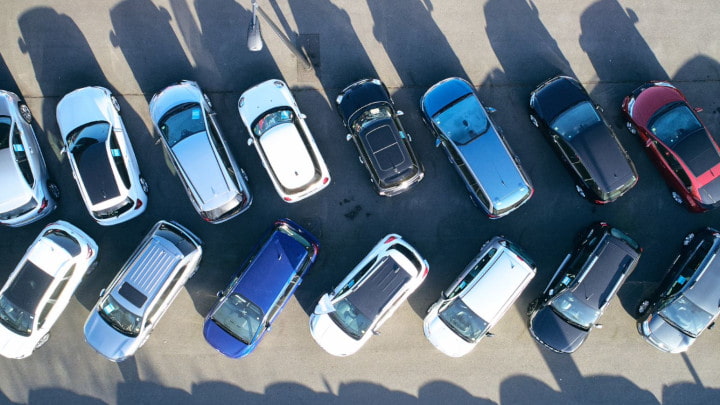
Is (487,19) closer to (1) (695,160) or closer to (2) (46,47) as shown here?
(1) (695,160)

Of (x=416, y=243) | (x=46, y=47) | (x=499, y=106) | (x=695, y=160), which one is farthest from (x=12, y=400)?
(x=695, y=160)

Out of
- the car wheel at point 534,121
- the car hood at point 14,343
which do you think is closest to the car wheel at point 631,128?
the car wheel at point 534,121

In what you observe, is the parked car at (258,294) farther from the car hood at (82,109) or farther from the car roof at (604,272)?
the car roof at (604,272)

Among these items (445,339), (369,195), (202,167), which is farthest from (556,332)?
(202,167)

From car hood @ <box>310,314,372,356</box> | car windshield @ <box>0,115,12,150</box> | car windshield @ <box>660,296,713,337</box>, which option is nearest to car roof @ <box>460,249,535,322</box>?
car hood @ <box>310,314,372,356</box>

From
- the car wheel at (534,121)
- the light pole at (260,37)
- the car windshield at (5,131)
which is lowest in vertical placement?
the car wheel at (534,121)

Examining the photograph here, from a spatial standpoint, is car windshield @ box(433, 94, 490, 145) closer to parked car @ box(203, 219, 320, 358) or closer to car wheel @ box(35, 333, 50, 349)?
parked car @ box(203, 219, 320, 358)

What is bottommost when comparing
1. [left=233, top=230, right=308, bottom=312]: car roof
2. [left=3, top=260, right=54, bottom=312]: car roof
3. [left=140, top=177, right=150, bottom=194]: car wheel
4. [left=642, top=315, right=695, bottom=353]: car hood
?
[left=642, top=315, right=695, bottom=353]: car hood
